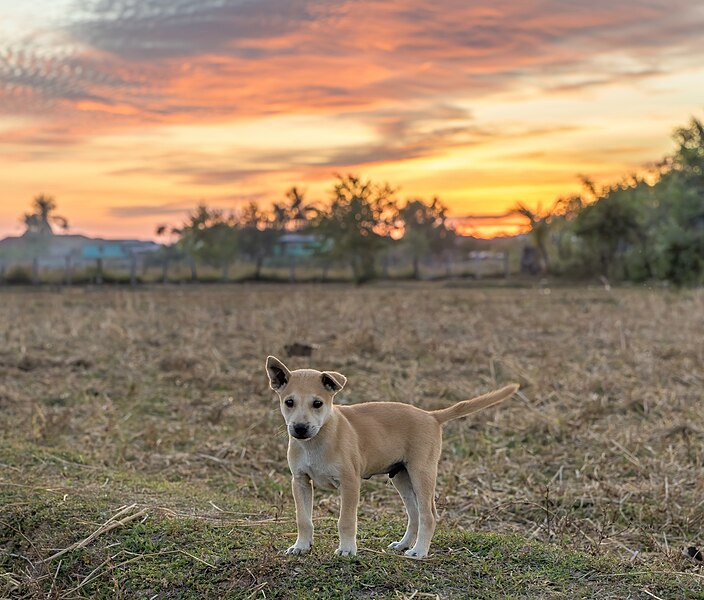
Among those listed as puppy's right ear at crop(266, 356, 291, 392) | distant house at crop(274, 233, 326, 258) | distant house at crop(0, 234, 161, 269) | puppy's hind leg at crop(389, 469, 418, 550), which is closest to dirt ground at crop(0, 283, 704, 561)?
puppy's hind leg at crop(389, 469, 418, 550)

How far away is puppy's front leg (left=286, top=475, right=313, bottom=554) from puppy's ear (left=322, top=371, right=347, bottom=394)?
589 millimetres

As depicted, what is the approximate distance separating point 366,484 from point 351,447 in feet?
11.8

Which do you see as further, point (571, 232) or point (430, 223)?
point (430, 223)

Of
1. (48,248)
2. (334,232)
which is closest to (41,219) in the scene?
(48,248)

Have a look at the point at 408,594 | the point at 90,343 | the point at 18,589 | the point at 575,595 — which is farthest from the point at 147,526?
the point at 90,343

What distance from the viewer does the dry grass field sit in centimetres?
524

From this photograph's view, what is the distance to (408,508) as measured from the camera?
544 cm

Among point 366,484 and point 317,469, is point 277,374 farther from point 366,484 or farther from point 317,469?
point 366,484

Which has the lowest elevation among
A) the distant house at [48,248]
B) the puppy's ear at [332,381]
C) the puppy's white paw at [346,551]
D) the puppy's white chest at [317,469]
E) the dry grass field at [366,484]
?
the dry grass field at [366,484]

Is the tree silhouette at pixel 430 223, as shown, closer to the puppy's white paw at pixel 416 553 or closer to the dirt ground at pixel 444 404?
the dirt ground at pixel 444 404

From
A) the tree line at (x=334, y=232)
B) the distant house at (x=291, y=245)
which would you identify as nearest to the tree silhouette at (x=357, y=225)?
the tree line at (x=334, y=232)

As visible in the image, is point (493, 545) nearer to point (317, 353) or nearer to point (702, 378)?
point (702, 378)

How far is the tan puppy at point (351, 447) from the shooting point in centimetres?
485

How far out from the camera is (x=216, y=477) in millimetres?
8656
